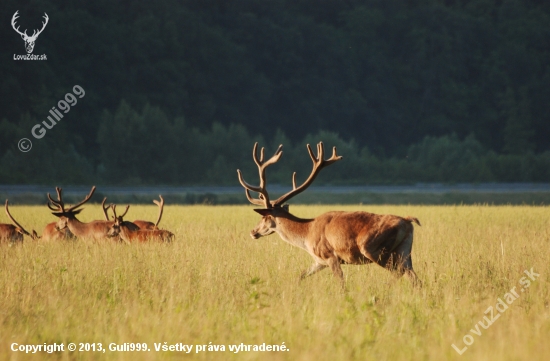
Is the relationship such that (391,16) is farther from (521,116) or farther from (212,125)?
(212,125)

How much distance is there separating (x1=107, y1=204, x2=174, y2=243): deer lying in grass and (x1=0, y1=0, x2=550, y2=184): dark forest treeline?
26805mm

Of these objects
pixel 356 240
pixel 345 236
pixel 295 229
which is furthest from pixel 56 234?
pixel 356 240

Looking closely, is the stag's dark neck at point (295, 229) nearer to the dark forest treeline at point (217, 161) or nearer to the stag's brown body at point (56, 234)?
the stag's brown body at point (56, 234)

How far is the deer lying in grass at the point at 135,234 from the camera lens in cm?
1127

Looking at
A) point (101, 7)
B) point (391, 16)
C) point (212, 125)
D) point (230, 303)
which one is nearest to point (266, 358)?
point (230, 303)

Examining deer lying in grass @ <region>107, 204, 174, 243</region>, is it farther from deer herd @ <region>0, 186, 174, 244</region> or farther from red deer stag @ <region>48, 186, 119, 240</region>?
red deer stag @ <region>48, 186, 119, 240</region>

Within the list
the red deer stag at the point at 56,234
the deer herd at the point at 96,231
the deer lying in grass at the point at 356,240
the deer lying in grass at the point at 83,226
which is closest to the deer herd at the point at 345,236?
the deer lying in grass at the point at 356,240

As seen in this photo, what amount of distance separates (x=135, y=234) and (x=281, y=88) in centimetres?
4251

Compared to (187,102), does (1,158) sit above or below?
below

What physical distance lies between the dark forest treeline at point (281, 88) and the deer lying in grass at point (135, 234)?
26805 millimetres

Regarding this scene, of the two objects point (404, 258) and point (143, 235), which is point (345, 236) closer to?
point (404, 258)

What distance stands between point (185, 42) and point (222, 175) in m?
12.1

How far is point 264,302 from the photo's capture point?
7578 millimetres

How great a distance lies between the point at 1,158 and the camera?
38312 mm
